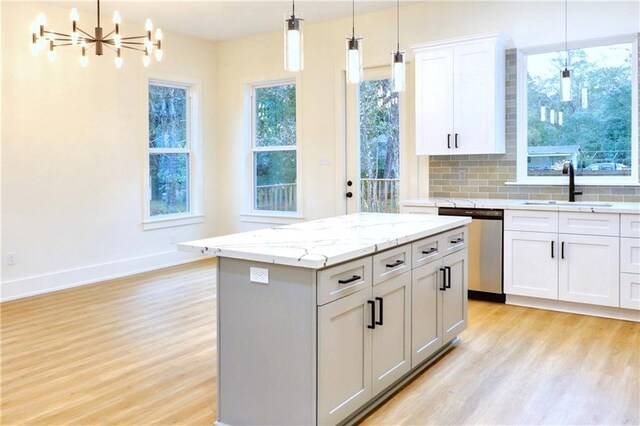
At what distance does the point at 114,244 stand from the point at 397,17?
403cm

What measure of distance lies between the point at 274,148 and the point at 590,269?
4.12 metres

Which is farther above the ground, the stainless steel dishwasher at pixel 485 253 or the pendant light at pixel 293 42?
the pendant light at pixel 293 42

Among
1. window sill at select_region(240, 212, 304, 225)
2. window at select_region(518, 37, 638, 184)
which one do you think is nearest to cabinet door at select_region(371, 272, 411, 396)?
window at select_region(518, 37, 638, 184)

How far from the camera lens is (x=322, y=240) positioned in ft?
8.79

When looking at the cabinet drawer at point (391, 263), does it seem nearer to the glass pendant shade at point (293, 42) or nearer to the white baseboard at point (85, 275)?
the glass pendant shade at point (293, 42)

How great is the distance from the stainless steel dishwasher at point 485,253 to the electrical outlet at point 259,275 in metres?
2.82

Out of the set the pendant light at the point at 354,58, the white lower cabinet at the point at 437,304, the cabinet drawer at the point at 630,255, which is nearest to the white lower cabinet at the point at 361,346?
the white lower cabinet at the point at 437,304

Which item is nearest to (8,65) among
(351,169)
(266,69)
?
(266,69)

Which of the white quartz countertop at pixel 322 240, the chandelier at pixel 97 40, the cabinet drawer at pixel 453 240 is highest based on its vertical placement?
the chandelier at pixel 97 40

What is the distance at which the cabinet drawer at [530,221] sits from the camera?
4.49 meters

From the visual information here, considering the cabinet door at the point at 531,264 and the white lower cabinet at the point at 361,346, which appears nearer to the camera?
the white lower cabinet at the point at 361,346

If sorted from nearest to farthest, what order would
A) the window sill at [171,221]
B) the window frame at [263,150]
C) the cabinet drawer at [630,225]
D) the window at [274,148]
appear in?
1. the cabinet drawer at [630,225]
2. the window sill at [171,221]
3. the window frame at [263,150]
4. the window at [274,148]

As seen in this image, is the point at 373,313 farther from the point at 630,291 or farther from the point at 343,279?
the point at 630,291

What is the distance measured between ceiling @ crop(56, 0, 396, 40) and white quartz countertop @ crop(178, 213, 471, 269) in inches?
123
